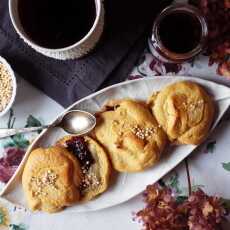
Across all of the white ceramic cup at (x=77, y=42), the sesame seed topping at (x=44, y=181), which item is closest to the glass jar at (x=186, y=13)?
the white ceramic cup at (x=77, y=42)

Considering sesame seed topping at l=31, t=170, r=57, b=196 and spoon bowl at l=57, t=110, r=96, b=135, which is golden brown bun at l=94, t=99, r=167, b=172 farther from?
sesame seed topping at l=31, t=170, r=57, b=196

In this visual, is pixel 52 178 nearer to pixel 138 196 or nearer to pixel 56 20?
pixel 138 196

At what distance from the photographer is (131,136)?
1.36 metres

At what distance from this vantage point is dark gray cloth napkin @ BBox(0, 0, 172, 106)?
140 cm

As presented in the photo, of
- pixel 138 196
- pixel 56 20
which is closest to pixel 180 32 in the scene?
pixel 56 20

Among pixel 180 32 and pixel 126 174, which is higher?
pixel 180 32

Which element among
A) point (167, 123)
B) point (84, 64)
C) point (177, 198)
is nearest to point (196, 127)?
point (167, 123)

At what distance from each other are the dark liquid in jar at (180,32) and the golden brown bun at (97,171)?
28 cm

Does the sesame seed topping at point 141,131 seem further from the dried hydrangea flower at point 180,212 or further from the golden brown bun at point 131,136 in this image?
the dried hydrangea flower at point 180,212

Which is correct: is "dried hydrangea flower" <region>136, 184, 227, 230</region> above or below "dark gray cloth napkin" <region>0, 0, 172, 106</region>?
below

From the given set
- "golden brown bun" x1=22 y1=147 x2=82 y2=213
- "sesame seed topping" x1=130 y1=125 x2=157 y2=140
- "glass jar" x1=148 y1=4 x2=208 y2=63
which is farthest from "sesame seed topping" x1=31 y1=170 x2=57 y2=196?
"glass jar" x1=148 y1=4 x2=208 y2=63

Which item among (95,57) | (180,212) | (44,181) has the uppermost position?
(95,57)

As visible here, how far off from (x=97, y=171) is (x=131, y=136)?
12 centimetres

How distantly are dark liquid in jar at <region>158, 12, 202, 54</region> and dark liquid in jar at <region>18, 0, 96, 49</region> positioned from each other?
0.18 meters
